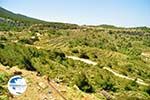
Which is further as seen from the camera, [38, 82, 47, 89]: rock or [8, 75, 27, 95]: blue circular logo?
[38, 82, 47, 89]: rock

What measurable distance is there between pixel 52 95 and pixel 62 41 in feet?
294

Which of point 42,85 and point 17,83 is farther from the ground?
point 17,83

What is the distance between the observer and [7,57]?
1947cm

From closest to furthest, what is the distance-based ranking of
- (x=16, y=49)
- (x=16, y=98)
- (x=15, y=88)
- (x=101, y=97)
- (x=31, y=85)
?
(x=15, y=88) < (x=16, y=98) < (x=31, y=85) < (x=101, y=97) < (x=16, y=49)

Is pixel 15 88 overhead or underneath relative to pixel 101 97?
overhead

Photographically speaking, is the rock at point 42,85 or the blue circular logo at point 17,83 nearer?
the blue circular logo at point 17,83

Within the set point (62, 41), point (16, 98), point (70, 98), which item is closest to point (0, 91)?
point (16, 98)

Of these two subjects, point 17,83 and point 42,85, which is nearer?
point 17,83

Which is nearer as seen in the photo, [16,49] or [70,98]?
[70,98]

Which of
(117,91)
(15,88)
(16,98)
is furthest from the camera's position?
(117,91)

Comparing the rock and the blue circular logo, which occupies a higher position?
the blue circular logo

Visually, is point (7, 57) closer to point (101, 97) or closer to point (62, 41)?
point (101, 97)

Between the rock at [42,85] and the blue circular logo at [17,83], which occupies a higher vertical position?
the blue circular logo at [17,83]

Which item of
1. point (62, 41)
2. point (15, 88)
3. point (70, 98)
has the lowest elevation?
point (62, 41)
